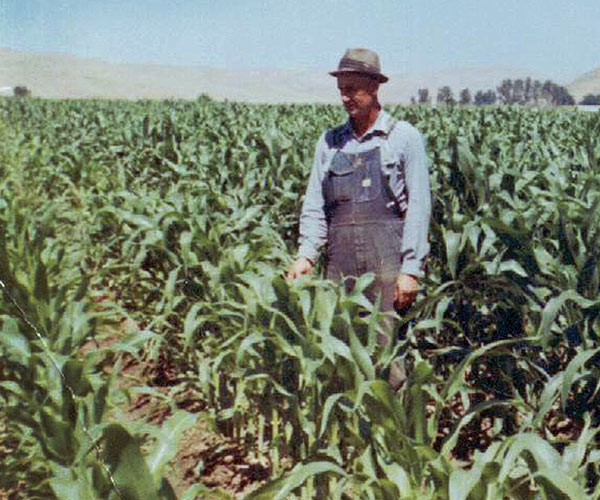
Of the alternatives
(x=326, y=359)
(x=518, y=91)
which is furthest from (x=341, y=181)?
(x=518, y=91)

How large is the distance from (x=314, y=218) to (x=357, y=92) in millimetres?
595

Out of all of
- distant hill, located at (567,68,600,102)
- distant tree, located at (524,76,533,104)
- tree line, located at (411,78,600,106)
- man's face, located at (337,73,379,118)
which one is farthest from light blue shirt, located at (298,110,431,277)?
distant hill, located at (567,68,600,102)

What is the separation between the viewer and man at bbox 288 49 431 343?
2.92 metres

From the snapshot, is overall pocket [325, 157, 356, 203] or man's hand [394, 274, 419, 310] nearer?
man's hand [394, 274, 419, 310]

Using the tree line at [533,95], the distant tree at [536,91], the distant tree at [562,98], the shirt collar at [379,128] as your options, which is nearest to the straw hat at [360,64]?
the shirt collar at [379,128]

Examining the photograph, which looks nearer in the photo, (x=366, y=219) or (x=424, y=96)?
(x=366, y=219)

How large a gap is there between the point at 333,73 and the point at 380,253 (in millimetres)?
755

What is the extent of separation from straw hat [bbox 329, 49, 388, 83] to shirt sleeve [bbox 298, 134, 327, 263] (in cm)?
39

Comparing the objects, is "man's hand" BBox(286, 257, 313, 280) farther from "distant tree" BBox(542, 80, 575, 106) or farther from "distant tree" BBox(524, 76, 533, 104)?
"distant tree" BBox(524, 76, 533, 104)

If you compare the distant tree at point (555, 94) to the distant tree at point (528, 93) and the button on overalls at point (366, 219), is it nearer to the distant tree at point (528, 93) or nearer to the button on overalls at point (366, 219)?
the distant tree at point (528, 93)

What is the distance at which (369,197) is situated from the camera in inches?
120

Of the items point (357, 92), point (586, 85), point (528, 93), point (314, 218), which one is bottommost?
point (314, 218)

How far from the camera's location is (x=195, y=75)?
13850 cm

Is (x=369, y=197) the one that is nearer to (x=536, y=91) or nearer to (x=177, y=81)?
(x=536, y=91)
